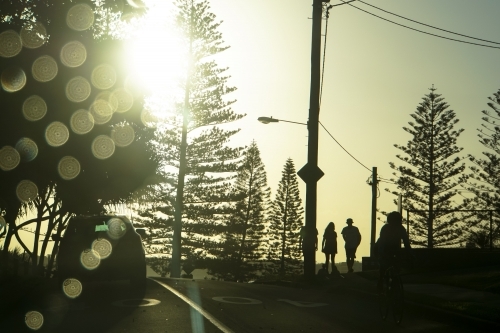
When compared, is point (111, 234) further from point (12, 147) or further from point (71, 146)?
point (71, 146)

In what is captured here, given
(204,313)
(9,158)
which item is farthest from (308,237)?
(204,313)

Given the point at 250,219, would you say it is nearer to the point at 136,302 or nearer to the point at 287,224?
the point at 287,224

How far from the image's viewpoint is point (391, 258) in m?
12.2

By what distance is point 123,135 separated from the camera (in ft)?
81.6

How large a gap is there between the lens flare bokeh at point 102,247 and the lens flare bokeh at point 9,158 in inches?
134

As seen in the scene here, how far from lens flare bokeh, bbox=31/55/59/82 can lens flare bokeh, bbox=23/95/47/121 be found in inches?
19.3

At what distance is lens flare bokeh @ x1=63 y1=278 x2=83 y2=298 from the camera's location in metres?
15.4

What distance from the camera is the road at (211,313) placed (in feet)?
34.0

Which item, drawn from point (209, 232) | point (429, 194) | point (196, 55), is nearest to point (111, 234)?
point (196, 55)

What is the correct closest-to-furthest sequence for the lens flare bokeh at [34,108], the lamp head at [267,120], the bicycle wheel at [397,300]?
1. the bicycle wheel at [397,300]
2. the lens flare bokeh at [34,108]
3. the lamp head at [267,120]

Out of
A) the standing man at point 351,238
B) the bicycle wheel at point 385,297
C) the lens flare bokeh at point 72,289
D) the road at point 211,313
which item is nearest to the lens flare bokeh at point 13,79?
the lens flare bokeh at point 72,289

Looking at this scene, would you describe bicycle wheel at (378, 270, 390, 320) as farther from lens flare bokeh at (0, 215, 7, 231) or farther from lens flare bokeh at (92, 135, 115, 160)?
lens flare bokeh at (0, 215, 7, 231)

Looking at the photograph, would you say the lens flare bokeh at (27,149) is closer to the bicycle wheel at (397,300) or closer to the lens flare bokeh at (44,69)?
the lens flare bokeh at (44,69)

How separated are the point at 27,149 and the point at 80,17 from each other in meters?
3.50
